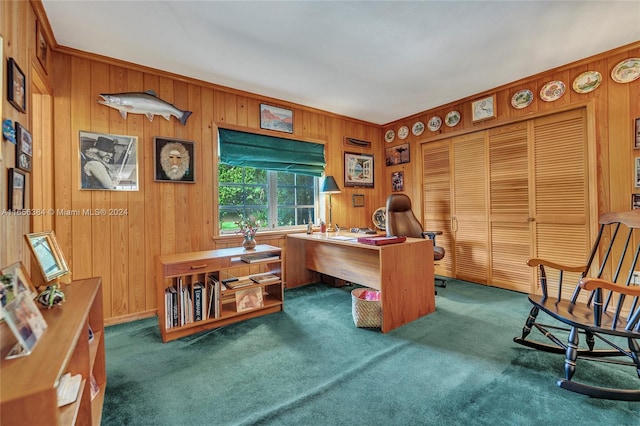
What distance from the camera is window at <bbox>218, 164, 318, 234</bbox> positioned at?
3305 millimetres

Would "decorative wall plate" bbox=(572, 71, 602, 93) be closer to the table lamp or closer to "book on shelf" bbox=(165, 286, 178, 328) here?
the table lamp

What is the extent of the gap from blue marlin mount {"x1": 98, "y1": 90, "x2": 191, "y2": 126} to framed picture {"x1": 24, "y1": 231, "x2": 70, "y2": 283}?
1.51 m

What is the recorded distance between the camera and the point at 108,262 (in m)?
2.54

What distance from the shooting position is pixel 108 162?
2.53 metres

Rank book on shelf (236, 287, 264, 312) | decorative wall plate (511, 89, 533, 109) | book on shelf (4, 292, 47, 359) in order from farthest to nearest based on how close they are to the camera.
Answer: decorative wall plate (511, 89, 533, 109)
book on shelf (236, 287, 264, 312)
book on shelf (4, 292, 47, 359)

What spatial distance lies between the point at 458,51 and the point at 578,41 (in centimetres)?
99

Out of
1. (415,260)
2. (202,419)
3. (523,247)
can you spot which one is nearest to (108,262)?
(202,419)

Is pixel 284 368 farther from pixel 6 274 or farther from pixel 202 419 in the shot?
pixel 6 274

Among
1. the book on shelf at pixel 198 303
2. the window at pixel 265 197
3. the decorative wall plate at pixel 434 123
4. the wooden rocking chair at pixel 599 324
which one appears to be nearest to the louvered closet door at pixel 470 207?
the decorative wall plate at pixel 434 123

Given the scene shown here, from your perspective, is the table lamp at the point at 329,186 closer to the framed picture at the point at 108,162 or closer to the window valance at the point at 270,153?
the window valance at the point at 270,153

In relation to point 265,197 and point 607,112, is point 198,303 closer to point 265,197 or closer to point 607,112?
point 265,197

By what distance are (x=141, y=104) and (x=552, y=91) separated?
13.6ft

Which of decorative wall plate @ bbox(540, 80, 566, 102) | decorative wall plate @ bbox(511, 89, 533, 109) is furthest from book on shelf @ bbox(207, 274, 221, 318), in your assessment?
decorative wall plate @ bbox(540, 80, 566, 102)

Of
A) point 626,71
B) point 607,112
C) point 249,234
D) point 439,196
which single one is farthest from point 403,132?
point 249,234
